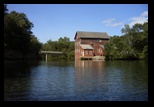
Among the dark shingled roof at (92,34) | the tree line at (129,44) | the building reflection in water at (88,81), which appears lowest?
the building reflection in water at (88,81)

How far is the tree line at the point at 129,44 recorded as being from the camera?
5988 centimetres

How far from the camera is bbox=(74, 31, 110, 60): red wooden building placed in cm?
7021

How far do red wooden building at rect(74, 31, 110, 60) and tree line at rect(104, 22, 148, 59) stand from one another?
7804 millimetres

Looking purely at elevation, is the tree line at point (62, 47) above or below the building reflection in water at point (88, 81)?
above

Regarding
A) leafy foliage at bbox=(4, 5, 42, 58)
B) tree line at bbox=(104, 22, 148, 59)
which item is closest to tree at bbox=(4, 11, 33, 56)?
leafy foliage at bbox=(4, 5, 42, 58)

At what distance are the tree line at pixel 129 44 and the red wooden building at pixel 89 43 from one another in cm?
780

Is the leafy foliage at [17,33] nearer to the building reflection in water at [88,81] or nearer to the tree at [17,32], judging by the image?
the tree at [17,32]

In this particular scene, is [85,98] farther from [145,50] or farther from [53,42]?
[53,42]

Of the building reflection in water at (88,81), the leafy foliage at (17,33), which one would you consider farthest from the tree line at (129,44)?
the building reflection in water at (88,81)

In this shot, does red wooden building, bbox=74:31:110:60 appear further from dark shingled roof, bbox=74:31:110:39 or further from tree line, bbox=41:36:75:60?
tree line, bbox=41:36:75:60

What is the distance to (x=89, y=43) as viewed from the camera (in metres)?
74.1

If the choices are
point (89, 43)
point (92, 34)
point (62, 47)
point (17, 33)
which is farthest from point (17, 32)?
point (62, 47)
